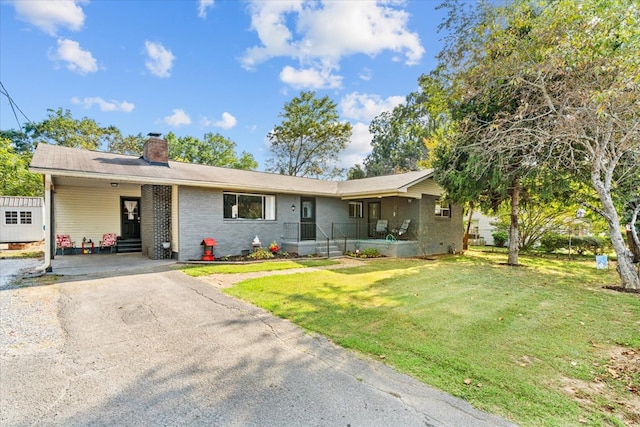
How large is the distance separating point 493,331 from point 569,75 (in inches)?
257

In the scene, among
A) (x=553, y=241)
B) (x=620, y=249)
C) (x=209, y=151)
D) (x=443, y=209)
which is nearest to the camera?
(x=620, y=249)

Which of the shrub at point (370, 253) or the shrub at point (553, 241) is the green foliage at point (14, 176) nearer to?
the shrub at point (370, 253)

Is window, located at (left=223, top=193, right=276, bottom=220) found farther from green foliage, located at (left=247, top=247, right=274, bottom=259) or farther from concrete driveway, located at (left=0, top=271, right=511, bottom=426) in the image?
concrete driveway, located at (left=0, top=271, right=511, bottom=426)

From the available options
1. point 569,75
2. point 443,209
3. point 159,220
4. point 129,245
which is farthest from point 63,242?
point 569,75

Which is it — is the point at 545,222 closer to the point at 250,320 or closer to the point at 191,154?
the point at 250,320

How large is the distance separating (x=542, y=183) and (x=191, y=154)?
30.3 meters

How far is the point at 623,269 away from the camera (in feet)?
24.1

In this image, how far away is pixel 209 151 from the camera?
32812mm

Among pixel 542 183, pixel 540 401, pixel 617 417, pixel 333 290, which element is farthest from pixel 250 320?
pixel 542 183

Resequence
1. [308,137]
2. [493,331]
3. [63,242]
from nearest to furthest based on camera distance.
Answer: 1. [493,331]
2. [63,242]
3. [308,137]

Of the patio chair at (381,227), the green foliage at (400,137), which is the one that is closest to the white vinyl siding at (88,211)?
the patio chair at (381,227)

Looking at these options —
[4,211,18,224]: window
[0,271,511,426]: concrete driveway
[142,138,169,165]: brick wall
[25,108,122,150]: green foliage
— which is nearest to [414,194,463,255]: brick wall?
[0,271,511,426]: concrete driveway

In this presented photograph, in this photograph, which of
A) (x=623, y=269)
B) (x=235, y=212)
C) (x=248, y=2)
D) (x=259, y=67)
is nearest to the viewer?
(x=623, y=269)

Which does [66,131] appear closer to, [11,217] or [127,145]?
[127,145]
